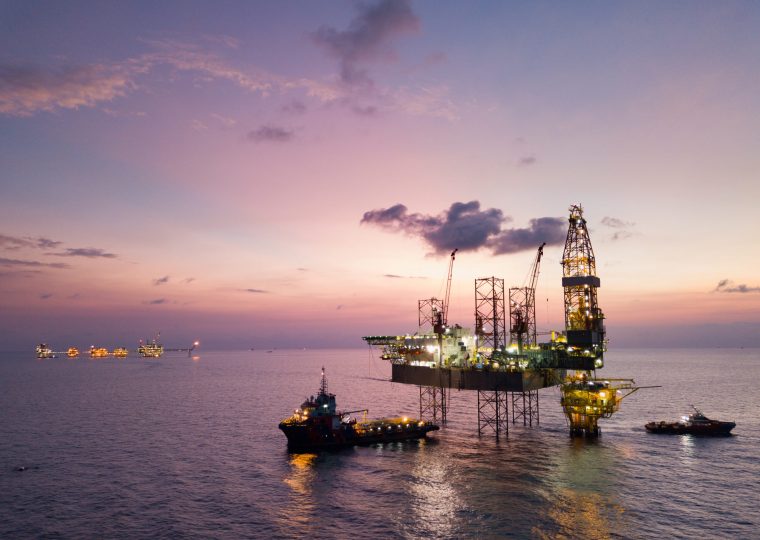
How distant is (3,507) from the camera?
2408 inches

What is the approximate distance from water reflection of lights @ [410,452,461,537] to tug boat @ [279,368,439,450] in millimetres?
19079

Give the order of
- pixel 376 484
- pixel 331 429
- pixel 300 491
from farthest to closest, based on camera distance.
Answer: pixel 331 429 → pixel 376 484 → pixel 300 491

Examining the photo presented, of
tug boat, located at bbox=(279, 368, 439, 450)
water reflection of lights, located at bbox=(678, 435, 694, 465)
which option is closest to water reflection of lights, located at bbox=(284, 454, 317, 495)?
tug boat, located at bbox=(279, 368, 439, 450)

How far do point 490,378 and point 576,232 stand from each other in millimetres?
37945

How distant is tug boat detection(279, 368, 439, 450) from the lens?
299 feet

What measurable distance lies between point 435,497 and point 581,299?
61.0 m

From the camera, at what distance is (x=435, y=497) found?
208 ft

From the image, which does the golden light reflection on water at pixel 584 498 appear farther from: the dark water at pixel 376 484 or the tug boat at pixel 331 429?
the tug boat at pixel 331 429

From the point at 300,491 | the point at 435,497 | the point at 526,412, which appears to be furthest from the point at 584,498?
the point at 526,412

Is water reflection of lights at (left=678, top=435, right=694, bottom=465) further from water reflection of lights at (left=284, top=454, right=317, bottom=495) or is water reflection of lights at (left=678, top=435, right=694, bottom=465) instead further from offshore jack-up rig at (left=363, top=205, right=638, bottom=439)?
water reflection of lights at (left=284, top=454, right=317, bottom=495)

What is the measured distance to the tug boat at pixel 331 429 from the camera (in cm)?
9119

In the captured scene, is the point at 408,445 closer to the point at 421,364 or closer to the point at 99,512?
the point at 421,364

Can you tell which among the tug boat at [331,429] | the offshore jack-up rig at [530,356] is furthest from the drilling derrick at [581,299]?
the tug boat at [331,429]

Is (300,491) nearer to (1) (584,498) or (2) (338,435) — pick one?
(2) (338,435)
